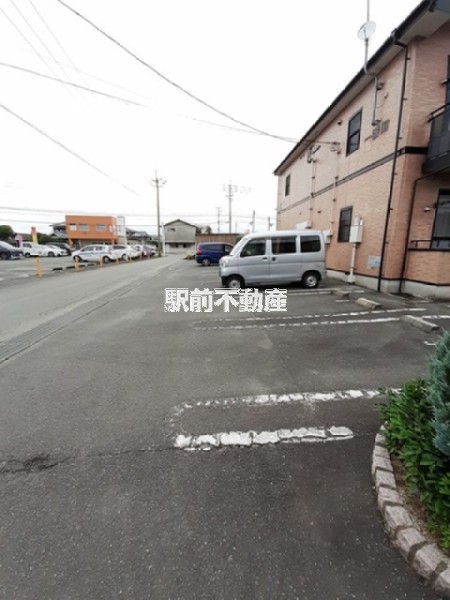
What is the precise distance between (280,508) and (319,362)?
228 centimetres

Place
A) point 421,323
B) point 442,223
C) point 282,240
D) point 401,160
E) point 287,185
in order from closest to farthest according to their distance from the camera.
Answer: point 421,323
point 401,160
point 442,223
point 282,240
point 287,185

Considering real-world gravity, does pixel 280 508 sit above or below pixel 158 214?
below

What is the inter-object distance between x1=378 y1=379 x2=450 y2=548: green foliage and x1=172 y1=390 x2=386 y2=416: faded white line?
740 mm

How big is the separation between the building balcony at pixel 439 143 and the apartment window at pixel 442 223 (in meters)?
0.85

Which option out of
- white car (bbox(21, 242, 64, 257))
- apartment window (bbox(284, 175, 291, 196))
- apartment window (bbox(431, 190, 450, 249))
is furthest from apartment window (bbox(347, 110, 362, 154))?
white car (bbox(21, 242, 64, 257))

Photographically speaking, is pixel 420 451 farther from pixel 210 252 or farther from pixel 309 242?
pixel 210 252

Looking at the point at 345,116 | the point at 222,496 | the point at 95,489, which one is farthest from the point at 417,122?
the point at 95,489

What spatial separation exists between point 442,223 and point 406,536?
8.86 metres

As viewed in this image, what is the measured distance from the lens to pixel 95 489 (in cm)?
184

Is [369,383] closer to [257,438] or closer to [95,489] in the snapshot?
[257,438]

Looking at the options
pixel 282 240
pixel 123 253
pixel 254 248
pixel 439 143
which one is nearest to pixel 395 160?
pixel 439 143

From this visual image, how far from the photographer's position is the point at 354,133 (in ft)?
31.5

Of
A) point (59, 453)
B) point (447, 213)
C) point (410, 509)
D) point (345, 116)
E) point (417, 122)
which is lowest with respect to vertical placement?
point (59, 453)

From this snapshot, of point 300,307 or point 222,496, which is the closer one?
point 222,496
